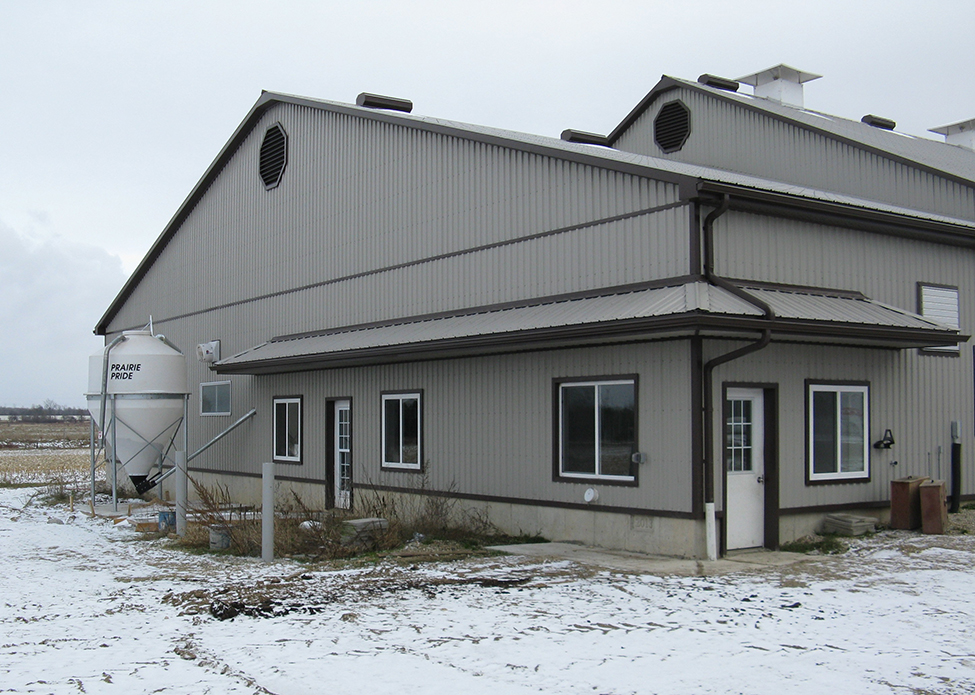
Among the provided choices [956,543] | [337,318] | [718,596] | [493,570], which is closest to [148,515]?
[337,318]

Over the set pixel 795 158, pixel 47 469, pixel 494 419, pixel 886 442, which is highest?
pixel 795 158

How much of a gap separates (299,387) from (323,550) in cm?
810

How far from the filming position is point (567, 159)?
14.9 meters

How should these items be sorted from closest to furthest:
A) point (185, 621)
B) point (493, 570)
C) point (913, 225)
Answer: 1. point (185, 621)
2. point (493, 570)
3. point (913, 225)

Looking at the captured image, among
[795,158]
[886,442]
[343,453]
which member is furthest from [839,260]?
[343,453]

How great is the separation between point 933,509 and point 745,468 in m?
3.17

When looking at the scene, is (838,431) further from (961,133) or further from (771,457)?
(961,133)

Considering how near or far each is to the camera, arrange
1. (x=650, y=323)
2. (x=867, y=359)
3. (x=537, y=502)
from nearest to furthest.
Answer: (x=650, y=323), (x=537, y=502), (x=867, y=359)

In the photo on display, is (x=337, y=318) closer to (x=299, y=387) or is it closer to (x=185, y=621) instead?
(x=299, y=387)

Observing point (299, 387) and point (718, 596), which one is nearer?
point (718, 596)

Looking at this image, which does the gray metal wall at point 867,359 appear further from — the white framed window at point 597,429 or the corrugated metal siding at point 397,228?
the corrugated metal siding at point 397,228

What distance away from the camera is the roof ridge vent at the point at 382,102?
21.7 meters

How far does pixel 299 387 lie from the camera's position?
21109 mm

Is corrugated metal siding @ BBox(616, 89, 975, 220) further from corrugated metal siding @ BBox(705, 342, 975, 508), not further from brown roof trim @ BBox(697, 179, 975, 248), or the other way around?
corrugated metal siding @ BBox(705, 342, 975, 508)
